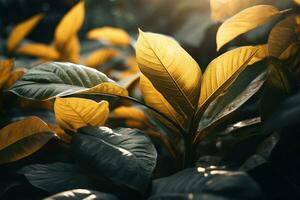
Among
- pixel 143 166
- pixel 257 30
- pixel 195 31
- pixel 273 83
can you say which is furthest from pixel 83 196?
pixel 195 31

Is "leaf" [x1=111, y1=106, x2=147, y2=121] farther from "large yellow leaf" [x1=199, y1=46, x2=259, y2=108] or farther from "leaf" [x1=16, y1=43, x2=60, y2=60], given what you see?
"leaf" [x1=16, y1=43, x2=60, y2=60]

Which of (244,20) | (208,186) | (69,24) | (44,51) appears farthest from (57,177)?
(44,51)

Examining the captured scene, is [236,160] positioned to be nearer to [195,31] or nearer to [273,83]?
[273,83]

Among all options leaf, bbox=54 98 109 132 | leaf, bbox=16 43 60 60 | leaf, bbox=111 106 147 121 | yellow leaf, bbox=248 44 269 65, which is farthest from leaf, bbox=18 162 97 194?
leaf, bbox=16 43 60 60

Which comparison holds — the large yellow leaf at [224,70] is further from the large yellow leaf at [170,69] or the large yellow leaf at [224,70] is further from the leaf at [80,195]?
the leaf at [80,195]

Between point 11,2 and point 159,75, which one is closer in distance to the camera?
point 159,75

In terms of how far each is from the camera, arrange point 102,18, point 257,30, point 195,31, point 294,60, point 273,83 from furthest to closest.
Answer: point 102,18 < point 195,31 < point 257,30 < point 294,60 < point 273,83

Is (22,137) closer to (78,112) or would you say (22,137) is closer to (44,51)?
(78,112)

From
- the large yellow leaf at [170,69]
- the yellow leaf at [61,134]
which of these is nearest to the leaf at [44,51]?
the yellow leaf at [61,134]
